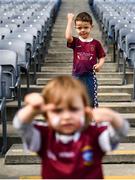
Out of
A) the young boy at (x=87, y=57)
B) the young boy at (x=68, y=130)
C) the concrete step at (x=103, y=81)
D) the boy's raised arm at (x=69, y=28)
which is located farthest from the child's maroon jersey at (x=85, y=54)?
the young boy at (x=68, y=130)

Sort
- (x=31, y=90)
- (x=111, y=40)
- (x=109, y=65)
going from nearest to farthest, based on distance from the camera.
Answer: (x=31, y=90) < (x=109, y=65) < (x=111, y=40)

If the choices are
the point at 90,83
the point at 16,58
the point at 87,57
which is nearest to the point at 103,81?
the point at 16,58

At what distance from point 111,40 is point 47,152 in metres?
7.56

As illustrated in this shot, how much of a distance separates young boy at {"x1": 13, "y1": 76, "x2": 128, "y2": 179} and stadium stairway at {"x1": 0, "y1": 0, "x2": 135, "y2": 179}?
7.46ft

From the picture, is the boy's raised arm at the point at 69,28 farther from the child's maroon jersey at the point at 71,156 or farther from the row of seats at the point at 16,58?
the child's maroon jersey at the point at 71,156

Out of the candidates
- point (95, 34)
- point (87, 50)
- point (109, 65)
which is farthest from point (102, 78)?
point (95, 34)

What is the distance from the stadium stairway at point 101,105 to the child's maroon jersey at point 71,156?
7.42 ft

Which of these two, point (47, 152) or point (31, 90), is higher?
point (47, 152)

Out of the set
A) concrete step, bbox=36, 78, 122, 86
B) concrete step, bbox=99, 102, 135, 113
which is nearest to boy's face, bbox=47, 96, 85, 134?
concrete step, bbox=99, 102, 135, 113

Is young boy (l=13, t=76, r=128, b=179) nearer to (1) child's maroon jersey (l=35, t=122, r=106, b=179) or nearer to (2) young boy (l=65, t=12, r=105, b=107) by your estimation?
(1) child's maroon jersey (l=35, t=122, r=106, b=179)

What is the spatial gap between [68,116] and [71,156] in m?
0.20

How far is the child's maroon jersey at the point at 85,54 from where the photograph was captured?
456 cm

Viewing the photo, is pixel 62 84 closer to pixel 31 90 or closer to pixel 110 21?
pixel 31 90

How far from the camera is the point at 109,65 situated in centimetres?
816
